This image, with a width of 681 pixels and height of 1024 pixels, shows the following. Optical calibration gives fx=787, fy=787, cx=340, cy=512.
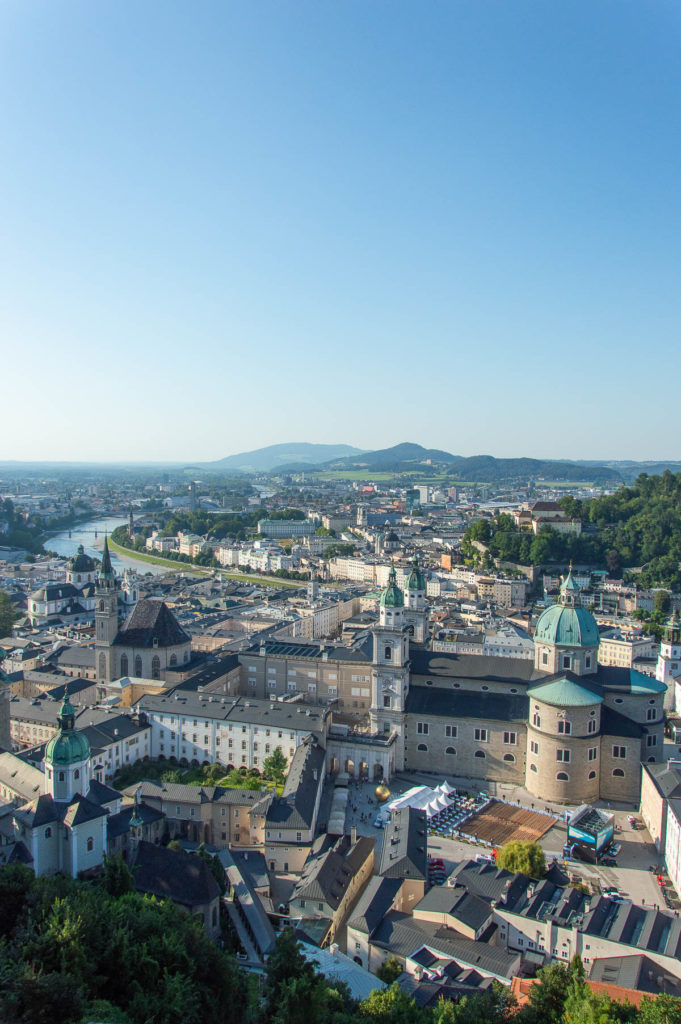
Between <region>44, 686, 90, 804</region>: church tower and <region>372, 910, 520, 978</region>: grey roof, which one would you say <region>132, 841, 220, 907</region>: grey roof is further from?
<region>372, 910, 520, 978</region>: grey roof

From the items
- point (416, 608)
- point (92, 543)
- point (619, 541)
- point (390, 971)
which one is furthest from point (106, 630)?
point (92, 543)

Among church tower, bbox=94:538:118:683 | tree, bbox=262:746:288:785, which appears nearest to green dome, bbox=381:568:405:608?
tree, bbox=262:746:288:785

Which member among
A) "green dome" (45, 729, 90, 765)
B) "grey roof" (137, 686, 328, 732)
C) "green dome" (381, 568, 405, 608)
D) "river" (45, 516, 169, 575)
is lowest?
"river" (45, 516, 169, 575)

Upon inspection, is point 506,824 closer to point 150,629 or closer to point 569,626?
point 569,626

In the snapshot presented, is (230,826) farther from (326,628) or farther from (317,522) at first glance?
(317,522)

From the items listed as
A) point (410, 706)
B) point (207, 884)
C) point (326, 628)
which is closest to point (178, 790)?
point (207, 884)
